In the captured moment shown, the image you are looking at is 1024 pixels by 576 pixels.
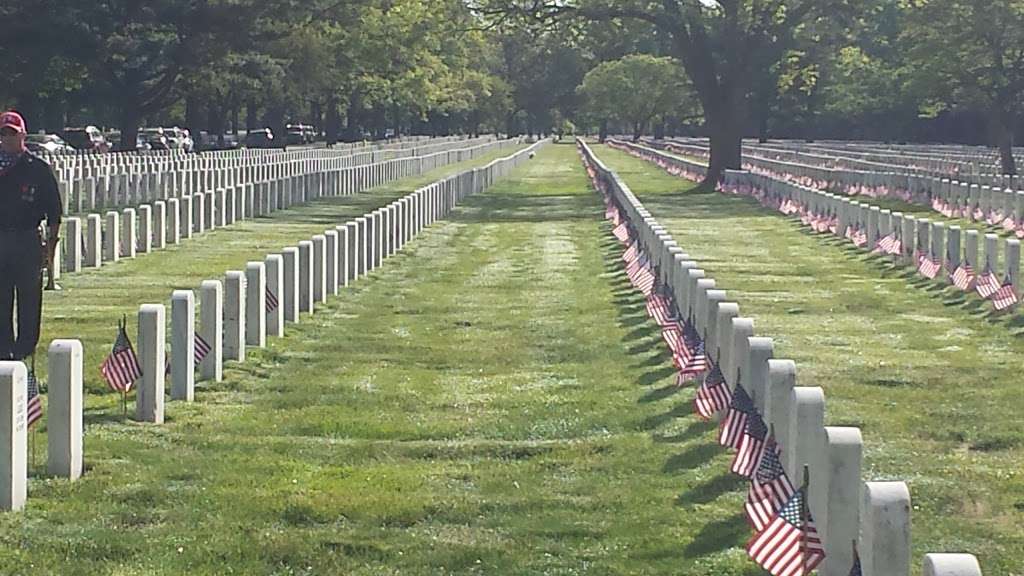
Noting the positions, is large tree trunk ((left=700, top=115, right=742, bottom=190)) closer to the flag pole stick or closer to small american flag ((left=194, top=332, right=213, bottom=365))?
small american flag ((left=194, top=332, right=213, bottom=365))

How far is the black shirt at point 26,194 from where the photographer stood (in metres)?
12.2

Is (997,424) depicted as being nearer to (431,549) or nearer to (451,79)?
(431,549)

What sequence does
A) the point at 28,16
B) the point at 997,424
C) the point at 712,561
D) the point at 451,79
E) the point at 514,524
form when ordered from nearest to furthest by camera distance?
the point at 712,561
the point at 514,524
the point at 997,424
the point at 28,16
the point at 451,79

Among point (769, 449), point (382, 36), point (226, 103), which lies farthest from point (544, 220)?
point (226, 103)

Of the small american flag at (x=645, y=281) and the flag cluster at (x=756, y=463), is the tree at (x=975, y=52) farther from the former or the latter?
the flag cluster at (x=756, y=463)

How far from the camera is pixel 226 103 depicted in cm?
9781

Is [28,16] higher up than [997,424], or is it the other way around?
[28,16]

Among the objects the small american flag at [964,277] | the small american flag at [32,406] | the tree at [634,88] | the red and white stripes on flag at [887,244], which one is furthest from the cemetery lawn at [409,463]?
the tree at [634,88]

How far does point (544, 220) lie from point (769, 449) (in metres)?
27.6

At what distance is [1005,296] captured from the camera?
17.9 metres

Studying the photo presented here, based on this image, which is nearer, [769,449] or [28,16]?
[769,449]

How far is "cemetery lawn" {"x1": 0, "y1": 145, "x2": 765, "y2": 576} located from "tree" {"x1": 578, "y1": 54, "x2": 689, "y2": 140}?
103552mm

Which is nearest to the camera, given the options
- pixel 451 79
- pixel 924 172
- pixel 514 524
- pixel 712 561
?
pixel 712 561

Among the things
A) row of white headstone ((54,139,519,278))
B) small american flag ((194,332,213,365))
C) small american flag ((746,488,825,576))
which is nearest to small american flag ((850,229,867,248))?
row of white headstone ((54,139,519,278))
